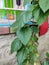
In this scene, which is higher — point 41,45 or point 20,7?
point 20,7

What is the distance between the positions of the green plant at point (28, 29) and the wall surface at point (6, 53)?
1.50 ft

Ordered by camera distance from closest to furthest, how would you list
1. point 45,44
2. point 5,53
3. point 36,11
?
point 36,11, point 5,53, point 45,44

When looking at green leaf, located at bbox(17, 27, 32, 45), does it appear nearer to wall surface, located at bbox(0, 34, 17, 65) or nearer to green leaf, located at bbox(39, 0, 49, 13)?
green leaf, located at bbox(39, 0, 49, 13)

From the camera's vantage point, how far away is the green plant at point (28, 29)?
931 millimetres

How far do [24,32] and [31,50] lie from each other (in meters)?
0.13

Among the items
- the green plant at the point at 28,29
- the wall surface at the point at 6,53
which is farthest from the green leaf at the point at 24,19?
the wall surface at the point at 6,53

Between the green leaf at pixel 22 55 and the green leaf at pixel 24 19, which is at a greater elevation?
the green leaf at pixel 24 19

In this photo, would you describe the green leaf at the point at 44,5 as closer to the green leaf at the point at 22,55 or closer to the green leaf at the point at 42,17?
the green leaf at the point at 42,17

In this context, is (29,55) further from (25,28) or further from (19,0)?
(19,0)

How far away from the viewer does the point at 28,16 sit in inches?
36.9

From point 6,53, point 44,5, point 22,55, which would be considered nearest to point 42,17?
point 44,5

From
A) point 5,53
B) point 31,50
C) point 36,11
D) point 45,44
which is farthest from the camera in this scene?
point 45,44

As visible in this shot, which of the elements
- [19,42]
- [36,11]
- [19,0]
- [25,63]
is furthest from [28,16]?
[19,0]

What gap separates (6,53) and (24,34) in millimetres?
637
